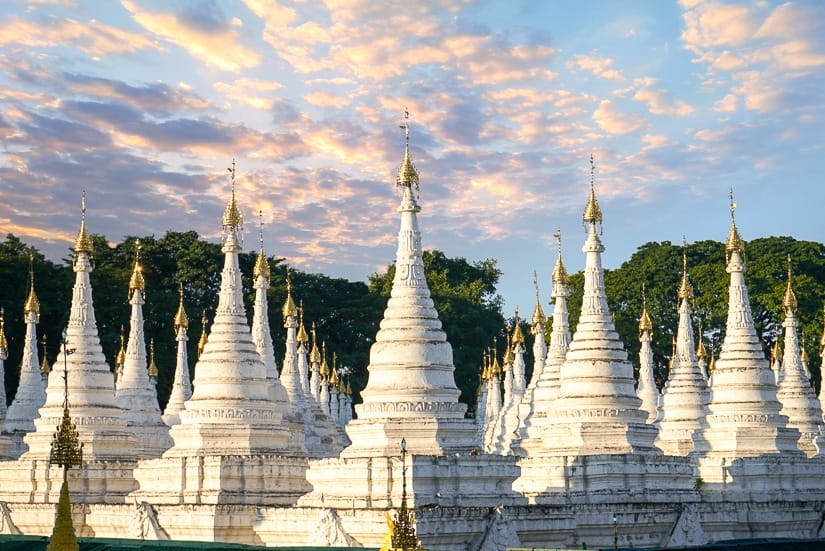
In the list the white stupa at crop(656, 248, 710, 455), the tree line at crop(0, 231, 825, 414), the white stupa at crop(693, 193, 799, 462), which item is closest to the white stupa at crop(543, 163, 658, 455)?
the white stupa at crop(693, 193, 799, 462)

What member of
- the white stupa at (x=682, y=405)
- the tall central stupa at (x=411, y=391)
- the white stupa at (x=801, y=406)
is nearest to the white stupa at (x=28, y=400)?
the white stupa at (x=682, y=405)

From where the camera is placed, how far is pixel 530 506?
123 ft

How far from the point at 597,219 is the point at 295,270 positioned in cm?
5880

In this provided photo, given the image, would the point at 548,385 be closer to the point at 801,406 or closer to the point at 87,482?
the point at 801,406

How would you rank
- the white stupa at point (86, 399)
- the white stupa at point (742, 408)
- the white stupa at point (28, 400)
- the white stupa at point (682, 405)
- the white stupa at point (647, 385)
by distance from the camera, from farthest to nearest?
the white stupa at point (28, 400) → the white stupa at point (647, 385) → the white stupa at point (682, 405) → the white stupa at point (86, 399) → the white stupa at point (742, 408)

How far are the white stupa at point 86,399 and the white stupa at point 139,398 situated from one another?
3518mm

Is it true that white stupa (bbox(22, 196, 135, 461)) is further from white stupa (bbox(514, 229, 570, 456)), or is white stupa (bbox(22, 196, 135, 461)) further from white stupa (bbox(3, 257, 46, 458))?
white stupa (bbox(514, 229, 570, 456))

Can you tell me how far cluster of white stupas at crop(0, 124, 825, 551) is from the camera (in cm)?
3688

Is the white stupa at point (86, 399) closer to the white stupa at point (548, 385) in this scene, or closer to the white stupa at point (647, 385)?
the white stupa at point (548, 385)

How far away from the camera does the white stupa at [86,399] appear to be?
162ft

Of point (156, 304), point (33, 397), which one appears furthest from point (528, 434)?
point (156, 304)

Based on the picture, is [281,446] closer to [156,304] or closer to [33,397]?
[33,397]

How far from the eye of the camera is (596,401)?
43.2 meters

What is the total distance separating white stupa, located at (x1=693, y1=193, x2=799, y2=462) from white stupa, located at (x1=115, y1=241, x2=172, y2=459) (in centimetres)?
1990
